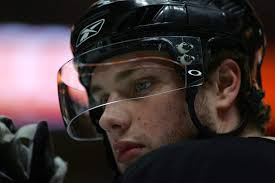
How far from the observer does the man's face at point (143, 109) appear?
3.97ft

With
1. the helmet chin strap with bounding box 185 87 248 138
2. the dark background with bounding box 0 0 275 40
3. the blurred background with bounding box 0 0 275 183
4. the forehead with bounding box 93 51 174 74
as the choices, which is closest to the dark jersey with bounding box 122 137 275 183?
the helmet chin strap with bounding box 185 87 248 138

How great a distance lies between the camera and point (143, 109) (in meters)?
1.23

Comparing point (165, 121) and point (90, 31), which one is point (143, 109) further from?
point (90, 31)

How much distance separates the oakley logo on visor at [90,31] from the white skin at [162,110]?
3.4 inches

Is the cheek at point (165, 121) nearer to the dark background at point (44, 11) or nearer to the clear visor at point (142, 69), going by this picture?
the clear visor at point (142, 69)

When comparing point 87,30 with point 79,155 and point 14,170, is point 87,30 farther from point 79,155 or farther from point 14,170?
point 79,155

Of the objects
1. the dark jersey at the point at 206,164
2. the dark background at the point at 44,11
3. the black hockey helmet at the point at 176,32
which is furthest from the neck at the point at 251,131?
the dark background at the point at 44,11

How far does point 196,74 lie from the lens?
121cm

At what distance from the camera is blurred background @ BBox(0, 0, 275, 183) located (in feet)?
8.50

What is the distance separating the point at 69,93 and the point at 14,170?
1.14 feet

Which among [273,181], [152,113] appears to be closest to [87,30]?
[152,113]

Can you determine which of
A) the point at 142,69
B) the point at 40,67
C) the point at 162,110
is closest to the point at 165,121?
the point at 162,110

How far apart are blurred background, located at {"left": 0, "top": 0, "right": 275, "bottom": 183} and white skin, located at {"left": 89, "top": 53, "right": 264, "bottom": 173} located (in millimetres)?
1319

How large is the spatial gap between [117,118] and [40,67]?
59.6 inches
